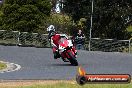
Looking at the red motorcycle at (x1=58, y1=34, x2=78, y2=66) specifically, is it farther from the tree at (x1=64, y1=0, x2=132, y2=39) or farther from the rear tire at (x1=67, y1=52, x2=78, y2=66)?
the tree at (x1=64, y1=0, x2=132, y2=39)

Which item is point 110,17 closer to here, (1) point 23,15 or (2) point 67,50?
(1) point 23,15

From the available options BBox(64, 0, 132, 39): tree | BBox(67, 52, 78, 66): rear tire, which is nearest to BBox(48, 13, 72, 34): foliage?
BBox(64, 0, 132, 39): tree

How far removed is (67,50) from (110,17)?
2287cm

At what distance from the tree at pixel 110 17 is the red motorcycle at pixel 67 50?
68.5 ft

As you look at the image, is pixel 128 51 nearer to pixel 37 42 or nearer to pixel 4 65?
pixel 37 42

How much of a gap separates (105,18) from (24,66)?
24.1 m

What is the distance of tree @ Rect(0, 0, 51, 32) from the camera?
45.4 meters

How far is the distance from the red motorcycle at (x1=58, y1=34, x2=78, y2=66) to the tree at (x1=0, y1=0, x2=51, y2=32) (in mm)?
23168

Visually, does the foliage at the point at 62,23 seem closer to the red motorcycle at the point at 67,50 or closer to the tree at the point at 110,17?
the tree at the point at 110,17

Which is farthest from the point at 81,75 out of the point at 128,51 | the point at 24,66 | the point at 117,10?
the point at 117,10

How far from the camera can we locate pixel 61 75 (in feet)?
56.7

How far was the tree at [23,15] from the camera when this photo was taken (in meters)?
45.4

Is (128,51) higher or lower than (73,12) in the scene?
lower

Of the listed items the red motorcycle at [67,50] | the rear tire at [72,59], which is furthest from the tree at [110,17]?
the rear tire at [72,59]
